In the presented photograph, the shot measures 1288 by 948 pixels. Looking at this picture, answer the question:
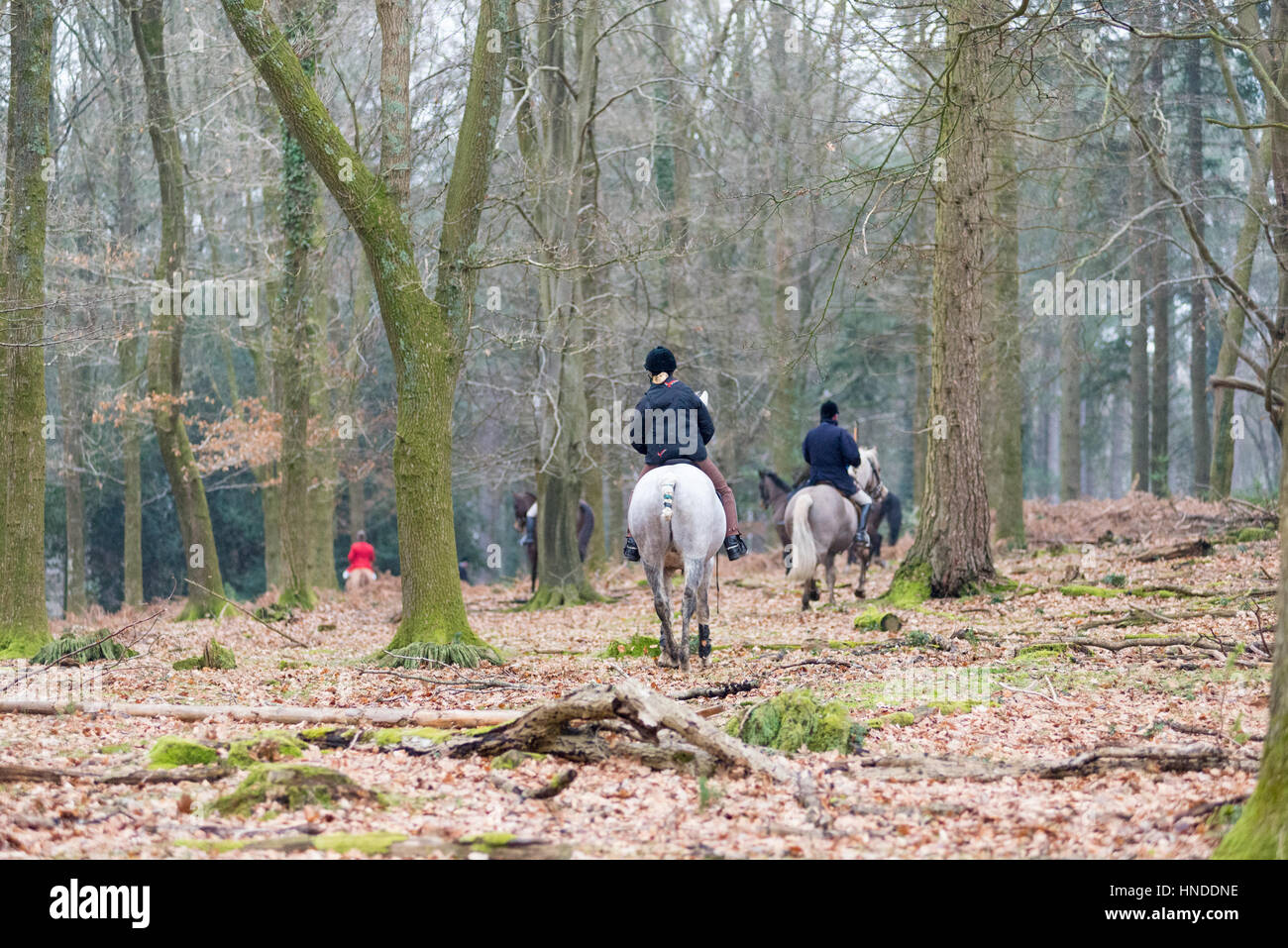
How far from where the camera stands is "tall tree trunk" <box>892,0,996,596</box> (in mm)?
14508

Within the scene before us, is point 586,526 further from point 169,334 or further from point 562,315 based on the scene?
point 169,334

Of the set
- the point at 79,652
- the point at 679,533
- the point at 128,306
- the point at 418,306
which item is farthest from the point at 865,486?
the point at 128,306

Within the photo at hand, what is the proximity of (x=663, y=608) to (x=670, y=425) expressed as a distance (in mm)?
1596

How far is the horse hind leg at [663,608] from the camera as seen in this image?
10.5 metres

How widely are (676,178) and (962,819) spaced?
21.5 metres

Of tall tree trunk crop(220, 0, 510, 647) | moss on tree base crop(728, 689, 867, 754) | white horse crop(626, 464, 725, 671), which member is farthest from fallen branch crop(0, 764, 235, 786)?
white horse crop(626, 464, 725, 671)

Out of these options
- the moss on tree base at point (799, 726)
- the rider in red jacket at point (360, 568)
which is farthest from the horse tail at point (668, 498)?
the rider in red jacket at point (360, 568)

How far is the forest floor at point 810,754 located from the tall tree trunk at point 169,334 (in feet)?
18.6

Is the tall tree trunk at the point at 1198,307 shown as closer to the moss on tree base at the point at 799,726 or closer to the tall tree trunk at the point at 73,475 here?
the moss on tree base at the point at 799,726

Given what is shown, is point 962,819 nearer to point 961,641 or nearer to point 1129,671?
point 1129,671

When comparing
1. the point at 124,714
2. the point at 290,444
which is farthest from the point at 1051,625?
the point at 290,444

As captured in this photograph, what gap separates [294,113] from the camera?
10.7 m

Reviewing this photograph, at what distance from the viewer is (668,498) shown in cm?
1038

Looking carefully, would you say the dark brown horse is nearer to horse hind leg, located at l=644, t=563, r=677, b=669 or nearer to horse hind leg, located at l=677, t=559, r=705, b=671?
horse hind leg, located at l=644, t=563, r=677, b=669
